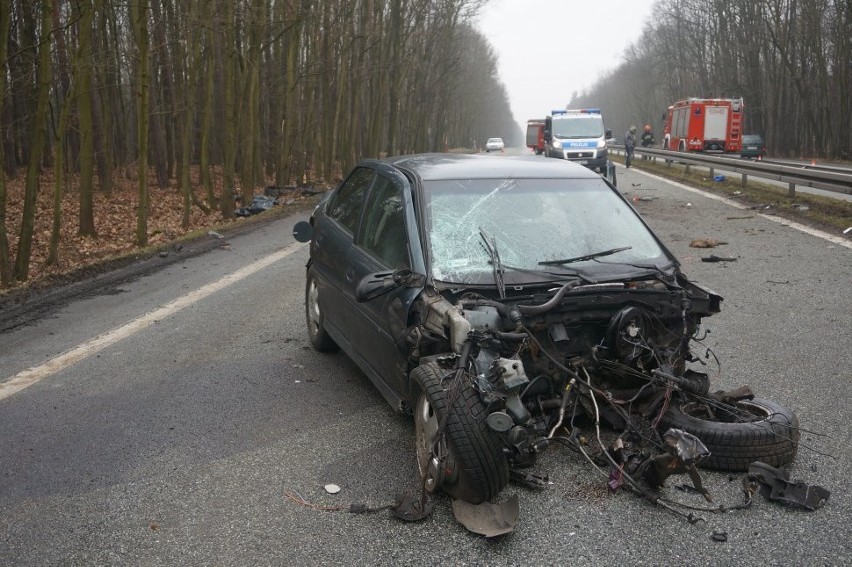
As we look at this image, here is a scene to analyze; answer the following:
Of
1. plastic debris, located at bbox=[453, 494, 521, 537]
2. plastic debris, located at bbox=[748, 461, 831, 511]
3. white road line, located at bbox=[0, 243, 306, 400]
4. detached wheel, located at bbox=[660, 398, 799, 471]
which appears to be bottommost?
white road line, located at bbox=[0, 243, 306, 400]

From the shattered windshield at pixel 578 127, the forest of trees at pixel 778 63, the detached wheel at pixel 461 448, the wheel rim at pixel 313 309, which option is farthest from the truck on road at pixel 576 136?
the detached wheel at pixel 461 448

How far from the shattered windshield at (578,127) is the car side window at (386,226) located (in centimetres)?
2663

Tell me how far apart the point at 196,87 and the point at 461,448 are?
2688 centimetres

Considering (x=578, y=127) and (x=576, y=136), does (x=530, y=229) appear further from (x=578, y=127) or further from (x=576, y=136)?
(x=578, y=127)

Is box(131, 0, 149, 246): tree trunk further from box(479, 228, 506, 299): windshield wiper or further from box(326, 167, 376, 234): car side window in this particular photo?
box(479, 228, 506, 299): windshield wiper

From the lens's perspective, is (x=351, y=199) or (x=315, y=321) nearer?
(x=351, y=199)

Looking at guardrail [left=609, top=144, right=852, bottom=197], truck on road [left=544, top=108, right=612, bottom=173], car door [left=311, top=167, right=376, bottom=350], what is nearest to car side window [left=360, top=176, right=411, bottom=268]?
car door [left=311, top=167, right=376, bottom=350]

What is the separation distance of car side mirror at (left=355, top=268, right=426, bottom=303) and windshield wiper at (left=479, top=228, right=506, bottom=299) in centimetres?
40

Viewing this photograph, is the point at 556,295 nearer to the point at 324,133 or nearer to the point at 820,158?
the point at 324,133

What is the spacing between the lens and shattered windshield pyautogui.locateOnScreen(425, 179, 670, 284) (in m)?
4.55

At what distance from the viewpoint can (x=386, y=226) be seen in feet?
17.1

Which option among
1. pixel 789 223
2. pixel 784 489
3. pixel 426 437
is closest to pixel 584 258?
pixel 426 437

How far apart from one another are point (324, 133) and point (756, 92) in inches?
1630

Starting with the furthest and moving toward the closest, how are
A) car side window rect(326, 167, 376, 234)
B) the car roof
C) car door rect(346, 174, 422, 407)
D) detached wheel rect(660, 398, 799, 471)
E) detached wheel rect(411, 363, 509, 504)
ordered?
car side window rect(326, 167, 376, 234) < the car roof < car door rect(346, 174, 422, 407) < detached wheel rect(660, 398, 799, 471) < detached wheel rect(411, 363, 509, 504)
